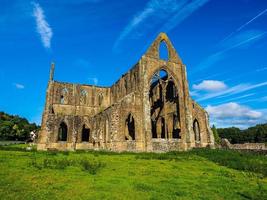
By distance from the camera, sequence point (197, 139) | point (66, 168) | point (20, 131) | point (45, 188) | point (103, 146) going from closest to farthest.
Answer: point (45, 188)
point (66, 168)
point (103, 146)
point (197, 139)
point (20, 131)

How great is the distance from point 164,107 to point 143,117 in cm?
520

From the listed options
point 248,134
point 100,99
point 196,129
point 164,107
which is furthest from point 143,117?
point 248,134

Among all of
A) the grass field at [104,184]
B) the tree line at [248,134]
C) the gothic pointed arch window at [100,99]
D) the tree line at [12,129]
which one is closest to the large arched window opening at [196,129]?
the gothic pointed arch window at [100,99]

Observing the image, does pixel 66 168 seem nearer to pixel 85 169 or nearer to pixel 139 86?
pixel 85 169

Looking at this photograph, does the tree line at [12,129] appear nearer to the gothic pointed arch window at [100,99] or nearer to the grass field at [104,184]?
the gothic pointed arch window at [100,99]

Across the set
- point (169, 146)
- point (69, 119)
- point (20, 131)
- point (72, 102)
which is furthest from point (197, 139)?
point (20, 131)

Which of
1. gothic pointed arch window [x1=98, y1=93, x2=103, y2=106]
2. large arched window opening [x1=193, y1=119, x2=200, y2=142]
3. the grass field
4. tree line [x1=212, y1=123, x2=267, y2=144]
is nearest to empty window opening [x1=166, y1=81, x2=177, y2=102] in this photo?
large arched window opening [x1=193, y1=119, x2=200, y2=142]

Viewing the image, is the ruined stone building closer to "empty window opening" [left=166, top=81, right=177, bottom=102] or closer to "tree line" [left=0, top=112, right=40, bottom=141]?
"empty window opening" [left=166, top=81, right=177, bottom=102]

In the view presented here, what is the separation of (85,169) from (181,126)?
20.6 m

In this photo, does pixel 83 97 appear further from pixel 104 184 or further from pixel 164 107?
pixel 104 184

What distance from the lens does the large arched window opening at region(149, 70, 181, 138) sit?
108 ft

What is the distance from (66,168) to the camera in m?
12.5

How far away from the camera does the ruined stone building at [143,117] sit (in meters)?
27.5

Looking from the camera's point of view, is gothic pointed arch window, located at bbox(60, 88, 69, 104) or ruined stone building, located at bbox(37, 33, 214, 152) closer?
ruined stone building, located at bbox(37, 33, 214, 152)
